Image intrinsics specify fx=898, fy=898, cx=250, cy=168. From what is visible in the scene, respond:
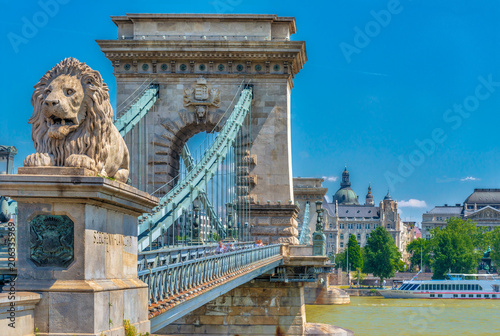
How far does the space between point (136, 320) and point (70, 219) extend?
1967 millimetres

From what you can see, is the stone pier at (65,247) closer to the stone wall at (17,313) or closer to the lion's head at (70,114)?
the stone wall at (17,313)

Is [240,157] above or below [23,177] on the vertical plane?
above

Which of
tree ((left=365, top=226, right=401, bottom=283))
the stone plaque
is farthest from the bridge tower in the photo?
tree ((left=365, top=226, right=401, bottom=283))

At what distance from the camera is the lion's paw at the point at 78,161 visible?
9953mm

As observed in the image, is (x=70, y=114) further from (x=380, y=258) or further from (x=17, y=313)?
(x=380, y=258)

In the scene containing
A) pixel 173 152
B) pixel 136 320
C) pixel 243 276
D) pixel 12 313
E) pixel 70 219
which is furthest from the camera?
pixel 173 152

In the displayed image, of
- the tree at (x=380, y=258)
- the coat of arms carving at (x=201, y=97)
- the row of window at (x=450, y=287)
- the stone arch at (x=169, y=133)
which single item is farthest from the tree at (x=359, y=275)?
the coat of arms carving at (x=201, y=97)

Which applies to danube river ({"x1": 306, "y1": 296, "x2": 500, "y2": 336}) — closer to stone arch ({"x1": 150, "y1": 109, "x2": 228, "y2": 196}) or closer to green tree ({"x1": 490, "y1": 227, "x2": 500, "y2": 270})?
stone arch ({"x1": 150, "y1": 109, "x2": 228, "y2": 196})

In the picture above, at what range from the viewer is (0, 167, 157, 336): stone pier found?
9.54 metres

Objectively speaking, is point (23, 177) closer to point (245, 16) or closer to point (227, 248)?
point (227, 248)

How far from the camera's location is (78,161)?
32.7ft

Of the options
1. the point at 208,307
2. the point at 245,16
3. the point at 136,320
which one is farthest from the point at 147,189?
the point at 136,320

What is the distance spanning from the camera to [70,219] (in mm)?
9773

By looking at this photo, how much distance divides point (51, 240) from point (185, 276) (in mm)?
7767
